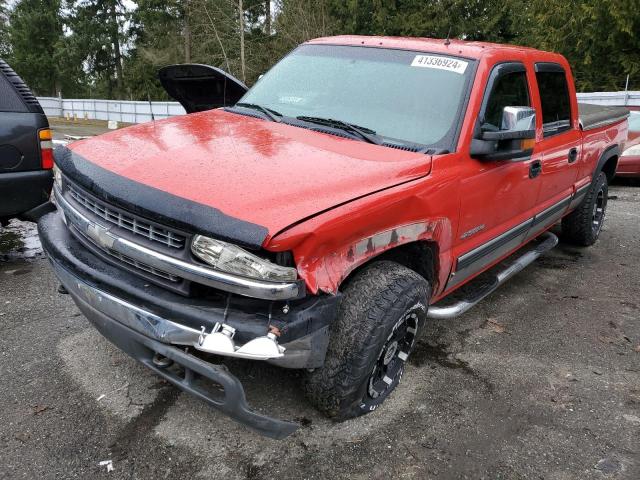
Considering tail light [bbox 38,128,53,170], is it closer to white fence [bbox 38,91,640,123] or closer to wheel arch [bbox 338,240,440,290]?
wheel arch [bbox 338,240,440,290]

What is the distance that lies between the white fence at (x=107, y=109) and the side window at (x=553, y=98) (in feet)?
61.2

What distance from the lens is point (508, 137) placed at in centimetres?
308

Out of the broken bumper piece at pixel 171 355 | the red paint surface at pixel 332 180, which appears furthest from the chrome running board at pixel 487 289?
the broken bumper piece at pixel 171 355

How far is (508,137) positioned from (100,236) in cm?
218

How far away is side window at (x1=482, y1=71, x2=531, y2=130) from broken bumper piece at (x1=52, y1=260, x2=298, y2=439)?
6.79ft

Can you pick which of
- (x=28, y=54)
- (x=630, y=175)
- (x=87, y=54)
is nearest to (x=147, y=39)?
(x=87, y=54)

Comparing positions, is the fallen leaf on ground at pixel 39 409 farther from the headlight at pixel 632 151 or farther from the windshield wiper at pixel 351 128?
the headlight at pixel 632 151

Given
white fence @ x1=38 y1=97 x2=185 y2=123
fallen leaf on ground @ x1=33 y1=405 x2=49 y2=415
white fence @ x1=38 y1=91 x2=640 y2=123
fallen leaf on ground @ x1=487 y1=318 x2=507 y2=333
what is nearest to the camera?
fallen leaf on ground @ x1=33 y1=405 x2=49 y2=415

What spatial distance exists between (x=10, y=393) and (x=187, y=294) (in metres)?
1.40

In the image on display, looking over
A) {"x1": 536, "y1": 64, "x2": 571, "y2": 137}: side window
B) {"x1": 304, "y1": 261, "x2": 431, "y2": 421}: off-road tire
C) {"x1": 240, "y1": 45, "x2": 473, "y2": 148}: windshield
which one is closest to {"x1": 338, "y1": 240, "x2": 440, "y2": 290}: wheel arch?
{"x1": 304, "y1": 261, "x2": 431, "y2": 421}: off-road tire

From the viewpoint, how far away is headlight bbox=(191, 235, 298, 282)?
2.12 metres

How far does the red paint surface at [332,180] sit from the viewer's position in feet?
7.29

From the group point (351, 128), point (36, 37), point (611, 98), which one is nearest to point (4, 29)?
point (36, 37)

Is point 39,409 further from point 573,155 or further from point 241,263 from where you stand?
point 573,155
